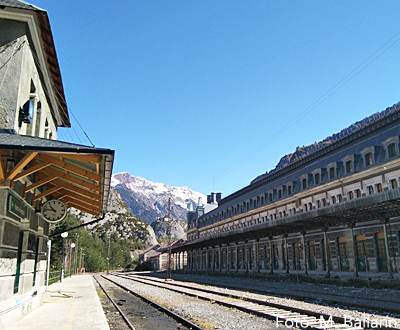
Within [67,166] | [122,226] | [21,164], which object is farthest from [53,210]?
[122,226]

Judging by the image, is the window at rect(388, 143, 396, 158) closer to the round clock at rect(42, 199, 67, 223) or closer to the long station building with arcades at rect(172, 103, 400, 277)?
the long station building with arcades at rect(172, 103, 400, 277)

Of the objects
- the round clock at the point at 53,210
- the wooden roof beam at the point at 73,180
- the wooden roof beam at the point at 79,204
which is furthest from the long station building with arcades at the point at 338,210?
the round clock at the point at 53,210

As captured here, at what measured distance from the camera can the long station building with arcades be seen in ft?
74.3

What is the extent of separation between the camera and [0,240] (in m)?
8.30

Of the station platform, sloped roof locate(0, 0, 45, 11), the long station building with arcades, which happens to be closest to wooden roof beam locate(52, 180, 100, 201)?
the station platform

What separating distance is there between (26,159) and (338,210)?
57.9 ft

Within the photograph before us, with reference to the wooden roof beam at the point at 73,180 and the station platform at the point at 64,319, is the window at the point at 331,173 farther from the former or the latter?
the wooden roof beam at the point at 73,180

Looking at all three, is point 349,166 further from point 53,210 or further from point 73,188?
point 53,210

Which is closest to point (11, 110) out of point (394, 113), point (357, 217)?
point (357, 217)

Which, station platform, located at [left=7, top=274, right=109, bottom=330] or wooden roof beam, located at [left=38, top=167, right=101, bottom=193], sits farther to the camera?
wooden roof beam, located at [left=38, top=167, right=101, bottom=193]

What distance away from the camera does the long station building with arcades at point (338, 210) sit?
2266cm

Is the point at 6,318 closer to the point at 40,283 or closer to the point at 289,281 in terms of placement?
the point at 40,283

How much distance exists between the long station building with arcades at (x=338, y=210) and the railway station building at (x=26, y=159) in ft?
49.1

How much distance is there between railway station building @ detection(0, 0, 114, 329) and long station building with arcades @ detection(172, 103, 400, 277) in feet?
49.1
